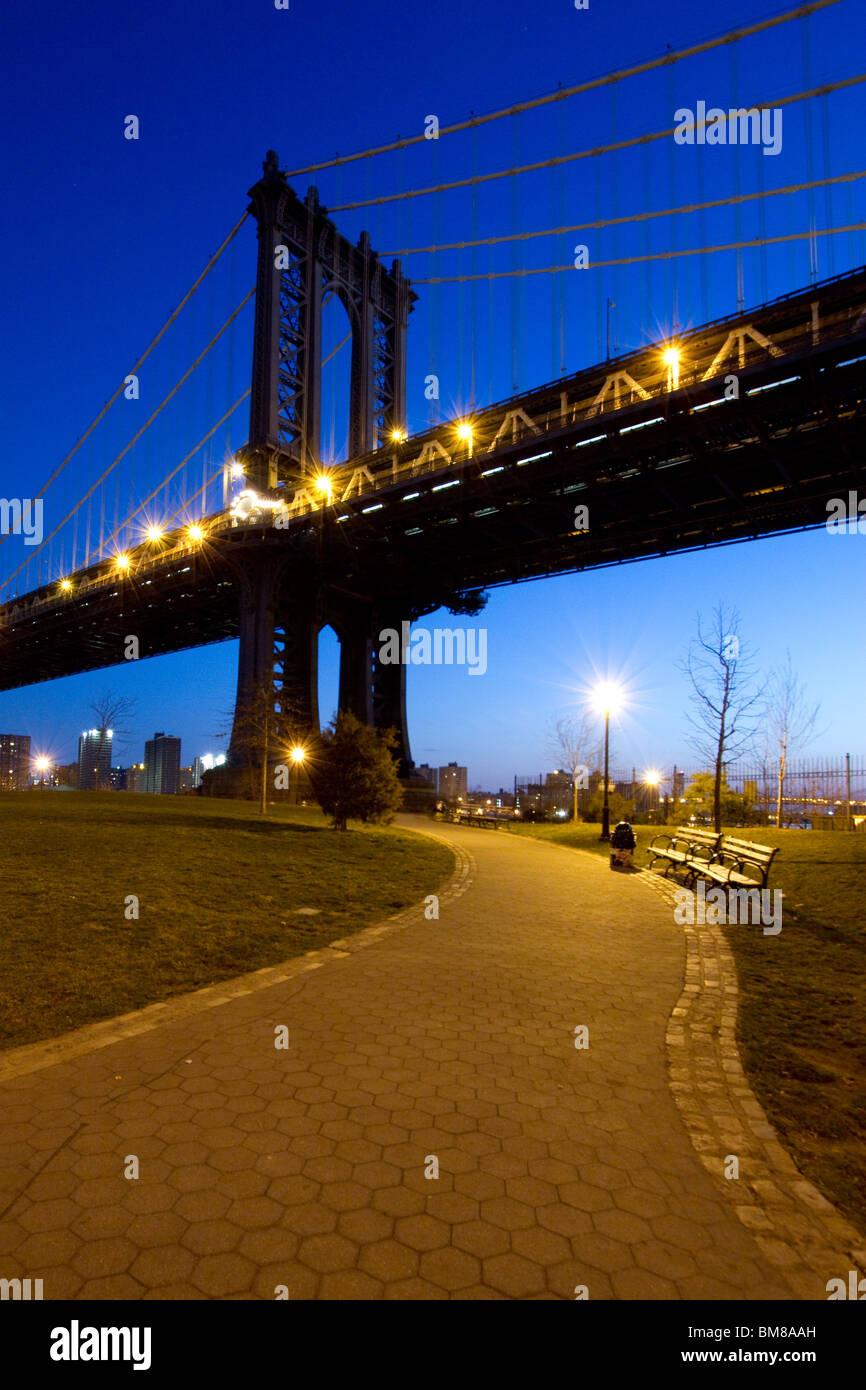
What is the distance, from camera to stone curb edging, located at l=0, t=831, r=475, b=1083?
13.9 feet

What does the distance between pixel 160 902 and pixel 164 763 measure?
164m

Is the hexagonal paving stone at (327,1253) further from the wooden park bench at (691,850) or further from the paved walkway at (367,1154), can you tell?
the wooden park bench at (691,850)

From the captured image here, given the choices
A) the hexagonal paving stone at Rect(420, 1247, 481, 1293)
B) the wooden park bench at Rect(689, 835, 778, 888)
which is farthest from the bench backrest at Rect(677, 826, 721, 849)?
the hexagonal paving stone at Rect(420, 1247, 481, 1293)

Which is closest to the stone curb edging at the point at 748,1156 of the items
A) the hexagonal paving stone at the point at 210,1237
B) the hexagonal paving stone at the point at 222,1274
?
the hexagonal paving stone at the point at 222,1274

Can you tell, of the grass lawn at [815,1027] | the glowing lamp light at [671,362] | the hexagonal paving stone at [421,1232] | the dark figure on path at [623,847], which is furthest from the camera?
the glowing lamp light at [671,362]

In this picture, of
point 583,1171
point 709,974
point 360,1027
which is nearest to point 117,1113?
point 360,1027

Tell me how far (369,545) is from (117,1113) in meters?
→ 40.3

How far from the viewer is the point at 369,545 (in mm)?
41875

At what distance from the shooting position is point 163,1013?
16.7 ft

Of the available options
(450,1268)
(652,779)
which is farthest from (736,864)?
(652,779)

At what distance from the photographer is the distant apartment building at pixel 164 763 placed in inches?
6216

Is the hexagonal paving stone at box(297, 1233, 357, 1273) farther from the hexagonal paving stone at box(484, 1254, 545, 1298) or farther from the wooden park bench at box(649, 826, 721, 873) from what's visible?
the wooden park bench at box(649, 826, 721, 873)

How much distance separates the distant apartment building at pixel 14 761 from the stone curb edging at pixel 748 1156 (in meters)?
183
